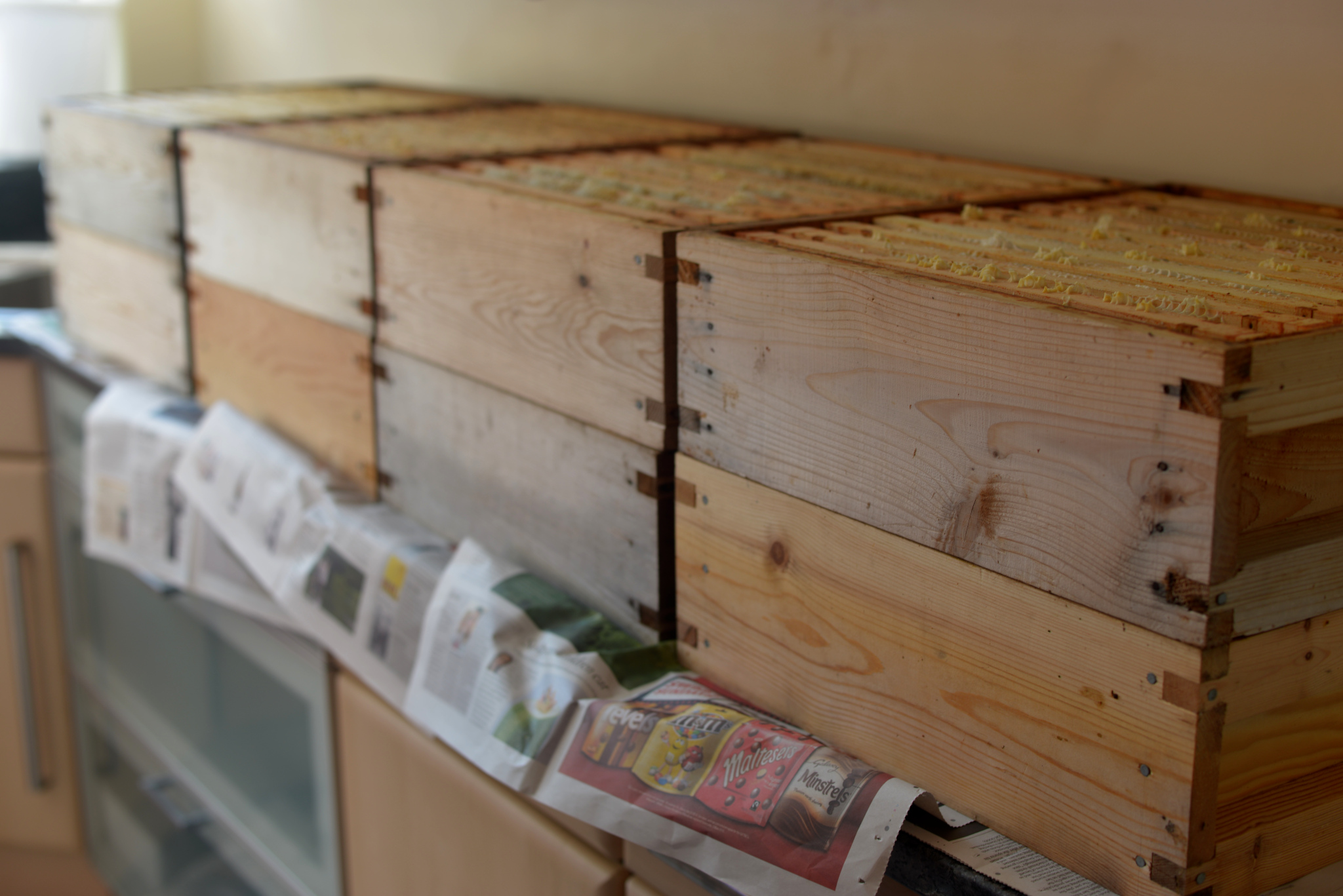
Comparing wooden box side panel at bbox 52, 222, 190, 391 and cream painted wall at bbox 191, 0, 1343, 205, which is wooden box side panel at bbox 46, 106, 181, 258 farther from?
cream painted wall at bbox 191, 0, 1343, 205

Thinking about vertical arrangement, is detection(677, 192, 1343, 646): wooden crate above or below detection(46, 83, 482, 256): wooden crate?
below

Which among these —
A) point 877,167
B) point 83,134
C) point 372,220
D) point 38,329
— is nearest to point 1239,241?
point 877,167

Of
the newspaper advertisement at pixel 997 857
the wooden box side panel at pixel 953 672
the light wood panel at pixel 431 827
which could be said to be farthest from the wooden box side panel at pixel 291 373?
the newspaper advertisement at pixel 997 857

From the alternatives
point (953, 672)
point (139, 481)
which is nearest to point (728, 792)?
point (953, 672)

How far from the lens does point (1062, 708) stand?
0.76 meters

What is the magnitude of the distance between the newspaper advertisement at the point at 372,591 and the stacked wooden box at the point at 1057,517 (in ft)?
1.38

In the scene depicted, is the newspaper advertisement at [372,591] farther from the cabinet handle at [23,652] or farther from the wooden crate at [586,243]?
the cabinet handle at [23,652]

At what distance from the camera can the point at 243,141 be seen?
1.54 m

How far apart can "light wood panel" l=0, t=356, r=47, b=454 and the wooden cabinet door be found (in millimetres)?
29

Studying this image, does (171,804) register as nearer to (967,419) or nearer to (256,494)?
(256,494)

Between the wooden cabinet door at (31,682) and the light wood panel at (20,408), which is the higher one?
the light wood panel at (20,408)

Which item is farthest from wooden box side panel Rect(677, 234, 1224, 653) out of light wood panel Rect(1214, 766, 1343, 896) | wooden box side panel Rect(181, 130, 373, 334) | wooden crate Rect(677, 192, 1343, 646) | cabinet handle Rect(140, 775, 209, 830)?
cabinet handle Rect(140, 775, 209, 830)

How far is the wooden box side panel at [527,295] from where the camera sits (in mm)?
1030

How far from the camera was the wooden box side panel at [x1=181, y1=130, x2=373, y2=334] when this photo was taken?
4.56 feet
